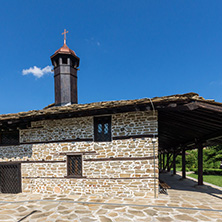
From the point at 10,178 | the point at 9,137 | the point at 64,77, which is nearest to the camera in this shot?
the point at 10,178

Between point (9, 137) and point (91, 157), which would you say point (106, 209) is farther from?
point (9, 137)

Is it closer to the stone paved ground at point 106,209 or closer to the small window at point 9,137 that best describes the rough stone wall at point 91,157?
the small window at point 9,137

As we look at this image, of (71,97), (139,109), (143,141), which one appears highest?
(71,97)

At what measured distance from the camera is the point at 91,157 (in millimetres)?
6562

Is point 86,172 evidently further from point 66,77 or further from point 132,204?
point 66,77

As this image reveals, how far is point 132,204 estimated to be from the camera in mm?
5316

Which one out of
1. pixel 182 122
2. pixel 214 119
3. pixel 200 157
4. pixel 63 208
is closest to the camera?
pixel 63 208

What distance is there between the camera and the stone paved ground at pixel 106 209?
14.3 ft

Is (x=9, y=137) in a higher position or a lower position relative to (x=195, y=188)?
higher

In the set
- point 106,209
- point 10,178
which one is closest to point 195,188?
point 106,209

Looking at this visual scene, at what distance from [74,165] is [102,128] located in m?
2.01

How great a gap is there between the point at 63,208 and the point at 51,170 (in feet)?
7.19

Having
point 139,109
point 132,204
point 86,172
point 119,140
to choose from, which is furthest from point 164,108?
point 86,172

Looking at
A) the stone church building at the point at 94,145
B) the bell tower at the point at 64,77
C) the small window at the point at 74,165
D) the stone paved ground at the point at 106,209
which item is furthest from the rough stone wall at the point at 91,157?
the bell tower at the point at 64,77
